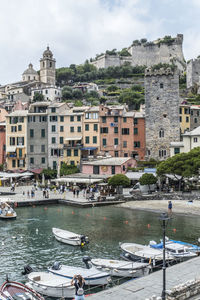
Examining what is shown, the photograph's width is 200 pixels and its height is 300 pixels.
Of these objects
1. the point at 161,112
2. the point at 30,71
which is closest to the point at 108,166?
the point at 161,112

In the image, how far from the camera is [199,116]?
72750 millimetres

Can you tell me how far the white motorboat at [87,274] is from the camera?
791 inches

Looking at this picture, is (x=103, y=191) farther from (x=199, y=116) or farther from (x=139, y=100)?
(x=139, y=100)

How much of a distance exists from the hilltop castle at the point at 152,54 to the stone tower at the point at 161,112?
9807cm

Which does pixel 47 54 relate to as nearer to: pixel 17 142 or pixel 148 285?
pixel 17 142

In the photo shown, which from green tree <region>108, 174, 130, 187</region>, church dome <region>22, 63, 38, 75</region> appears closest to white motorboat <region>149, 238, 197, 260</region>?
green tree <region>108, 174, 130, 187</region>

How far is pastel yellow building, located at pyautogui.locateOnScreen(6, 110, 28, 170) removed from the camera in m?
70.2

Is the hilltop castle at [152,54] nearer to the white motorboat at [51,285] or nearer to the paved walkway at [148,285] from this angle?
the paved walkway at [148,285]

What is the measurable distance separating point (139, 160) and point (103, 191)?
18.3 m

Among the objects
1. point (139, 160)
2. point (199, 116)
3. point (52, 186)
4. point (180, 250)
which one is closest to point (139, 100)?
point (199, 116)

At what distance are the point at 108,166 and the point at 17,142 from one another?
2098 centimetres

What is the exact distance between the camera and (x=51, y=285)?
19.0 metres

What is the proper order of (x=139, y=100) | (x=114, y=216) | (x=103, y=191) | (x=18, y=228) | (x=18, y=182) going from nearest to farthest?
(x=18, y=228), (x=114, y=216), (x=103, y=191), (x=18, y=182), (x=139, y=100)

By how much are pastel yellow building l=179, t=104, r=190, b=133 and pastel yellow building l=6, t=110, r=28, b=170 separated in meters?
30.2
